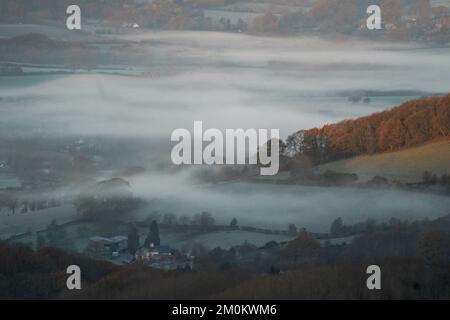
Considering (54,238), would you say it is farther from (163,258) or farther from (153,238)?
(163,258)

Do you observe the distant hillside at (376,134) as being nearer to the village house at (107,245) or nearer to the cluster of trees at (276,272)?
the cluster of trees at (276,272)

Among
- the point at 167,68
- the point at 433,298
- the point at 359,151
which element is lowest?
the point at 433,298

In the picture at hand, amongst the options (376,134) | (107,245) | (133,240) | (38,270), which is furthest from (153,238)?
(376,134)

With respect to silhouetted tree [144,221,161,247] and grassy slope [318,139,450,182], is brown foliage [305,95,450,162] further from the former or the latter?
silhouetted tree [144,221,161,247]

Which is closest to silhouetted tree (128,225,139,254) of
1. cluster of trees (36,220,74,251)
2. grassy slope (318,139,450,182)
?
cluster of trees (36,220,74,251)
